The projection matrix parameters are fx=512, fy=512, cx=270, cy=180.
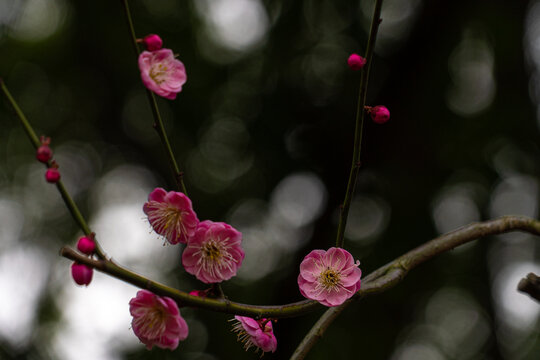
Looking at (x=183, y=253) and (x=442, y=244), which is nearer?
(x=183, y=253)

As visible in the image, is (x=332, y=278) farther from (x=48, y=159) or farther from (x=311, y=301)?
(x=48, y=159)

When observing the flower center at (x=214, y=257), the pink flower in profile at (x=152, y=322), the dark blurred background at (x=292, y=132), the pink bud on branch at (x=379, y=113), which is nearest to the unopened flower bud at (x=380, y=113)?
the pink bud on branch at (x=379, y=113)

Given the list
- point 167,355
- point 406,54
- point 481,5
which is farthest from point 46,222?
point 481,5

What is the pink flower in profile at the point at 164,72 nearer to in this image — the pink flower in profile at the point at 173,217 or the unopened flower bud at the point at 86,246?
the pink flower in profile at the point at 173,217

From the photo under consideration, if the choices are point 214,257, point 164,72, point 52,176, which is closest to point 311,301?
point 214,257

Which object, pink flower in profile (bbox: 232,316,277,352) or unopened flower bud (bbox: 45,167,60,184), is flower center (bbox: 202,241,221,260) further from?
unopened flower bud (bbox: 45,167,60,184)

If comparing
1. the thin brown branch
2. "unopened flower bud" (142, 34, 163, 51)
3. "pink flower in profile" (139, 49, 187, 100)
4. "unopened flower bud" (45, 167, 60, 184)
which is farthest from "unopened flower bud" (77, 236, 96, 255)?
the thin brown branch

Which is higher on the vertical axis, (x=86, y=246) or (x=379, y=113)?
(x=379, y=113)
